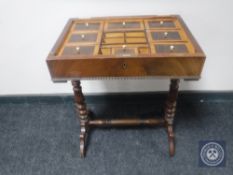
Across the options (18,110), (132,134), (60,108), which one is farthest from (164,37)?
(18,110)

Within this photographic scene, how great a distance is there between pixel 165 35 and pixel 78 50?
491 millimetres

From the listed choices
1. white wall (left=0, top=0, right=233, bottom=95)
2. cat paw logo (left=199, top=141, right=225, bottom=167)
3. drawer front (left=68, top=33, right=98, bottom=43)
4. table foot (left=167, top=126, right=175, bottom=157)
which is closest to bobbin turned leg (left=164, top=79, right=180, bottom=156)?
table foot (left=167, top=126, right=175, bottom=157)

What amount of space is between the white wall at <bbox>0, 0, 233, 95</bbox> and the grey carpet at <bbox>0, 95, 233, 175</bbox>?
0.20m

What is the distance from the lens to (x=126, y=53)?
3.48ft

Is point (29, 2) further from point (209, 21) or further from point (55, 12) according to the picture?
point (209, 21)

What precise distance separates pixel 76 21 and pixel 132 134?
903mm

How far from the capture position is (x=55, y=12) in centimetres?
152

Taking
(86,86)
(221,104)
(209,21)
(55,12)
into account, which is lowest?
(221,104)

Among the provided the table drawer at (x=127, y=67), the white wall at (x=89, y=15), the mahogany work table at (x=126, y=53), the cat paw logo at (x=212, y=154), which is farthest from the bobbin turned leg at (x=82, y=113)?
the cat paw logo at (x=212, y=154)

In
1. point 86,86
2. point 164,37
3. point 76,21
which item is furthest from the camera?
point 86,86

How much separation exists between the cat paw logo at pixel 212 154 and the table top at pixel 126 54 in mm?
569

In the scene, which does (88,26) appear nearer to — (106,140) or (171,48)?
(171,48)

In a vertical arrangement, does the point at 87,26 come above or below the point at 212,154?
above

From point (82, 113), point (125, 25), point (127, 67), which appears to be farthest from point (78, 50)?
point (82, 113)
